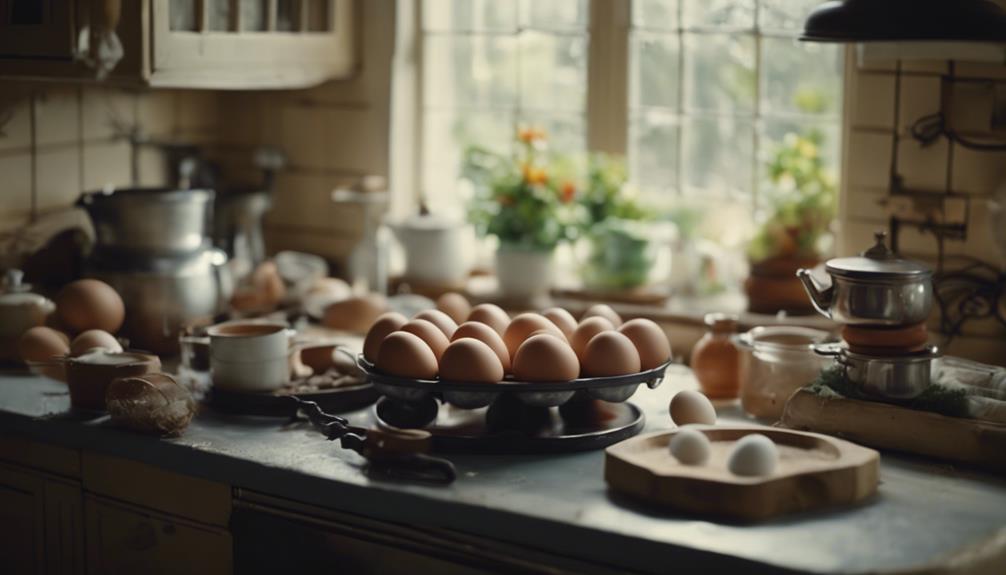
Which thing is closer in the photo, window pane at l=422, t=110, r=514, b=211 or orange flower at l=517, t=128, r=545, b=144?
orange flower at l=517, t=128, r=545, b=144

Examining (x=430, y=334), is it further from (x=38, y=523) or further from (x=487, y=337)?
(x=38, y=523)

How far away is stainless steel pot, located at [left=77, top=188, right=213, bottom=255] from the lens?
2592 mm

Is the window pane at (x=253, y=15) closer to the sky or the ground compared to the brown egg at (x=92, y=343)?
closer to the sky

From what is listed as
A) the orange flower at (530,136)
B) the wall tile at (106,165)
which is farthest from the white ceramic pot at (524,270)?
the wall tile at (106,165)

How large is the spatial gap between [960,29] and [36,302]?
5.64 feet

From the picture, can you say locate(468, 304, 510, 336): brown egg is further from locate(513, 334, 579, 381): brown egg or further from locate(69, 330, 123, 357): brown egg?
locate(69, 330, 123, 357): brown egg

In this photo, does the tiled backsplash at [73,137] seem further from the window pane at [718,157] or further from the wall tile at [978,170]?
the wall tile at [978,170]

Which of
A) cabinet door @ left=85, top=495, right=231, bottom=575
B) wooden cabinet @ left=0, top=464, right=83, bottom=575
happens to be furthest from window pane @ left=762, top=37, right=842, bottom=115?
wooden cabinet @ left=0, top=464, right=83, bottom=575

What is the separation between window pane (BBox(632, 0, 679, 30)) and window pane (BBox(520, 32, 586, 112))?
0.14 metres

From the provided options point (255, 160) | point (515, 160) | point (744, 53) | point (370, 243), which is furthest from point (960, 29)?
point (255, 160)

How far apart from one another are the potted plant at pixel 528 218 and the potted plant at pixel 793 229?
17.6 inches

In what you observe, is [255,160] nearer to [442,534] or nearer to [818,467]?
[442,534]

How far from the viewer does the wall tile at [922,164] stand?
251 centimetres

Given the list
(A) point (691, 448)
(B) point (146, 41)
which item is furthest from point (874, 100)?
(B) point (146, 41)
